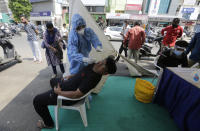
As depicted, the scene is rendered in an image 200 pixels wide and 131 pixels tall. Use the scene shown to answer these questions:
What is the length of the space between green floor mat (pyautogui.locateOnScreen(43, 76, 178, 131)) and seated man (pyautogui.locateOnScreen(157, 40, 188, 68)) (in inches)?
39.0

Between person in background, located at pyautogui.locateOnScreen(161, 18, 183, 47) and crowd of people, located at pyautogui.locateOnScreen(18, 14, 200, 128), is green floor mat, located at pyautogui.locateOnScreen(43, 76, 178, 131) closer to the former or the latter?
crowd of people, located at pyautogui.locateOnScreen(18, 14, 200, 128)

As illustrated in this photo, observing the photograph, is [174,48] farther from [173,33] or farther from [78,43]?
[78,43]

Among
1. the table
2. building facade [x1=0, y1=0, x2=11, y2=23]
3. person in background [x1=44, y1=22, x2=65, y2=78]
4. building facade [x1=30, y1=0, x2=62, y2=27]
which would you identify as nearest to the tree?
building facade [x1=30, y1=0, x2=62, y2=27]

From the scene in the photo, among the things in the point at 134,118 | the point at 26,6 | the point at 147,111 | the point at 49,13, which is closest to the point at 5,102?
the point at 134,118

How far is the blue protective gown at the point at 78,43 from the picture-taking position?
1.61 m

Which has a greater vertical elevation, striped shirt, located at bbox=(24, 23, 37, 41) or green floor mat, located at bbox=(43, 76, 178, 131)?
striped shirt, located at bbox=(24, 23, 37, 41)

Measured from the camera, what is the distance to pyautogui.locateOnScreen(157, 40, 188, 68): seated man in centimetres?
227

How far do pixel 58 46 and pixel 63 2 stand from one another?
27.8 meters

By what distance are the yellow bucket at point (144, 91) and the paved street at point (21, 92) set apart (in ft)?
5.13

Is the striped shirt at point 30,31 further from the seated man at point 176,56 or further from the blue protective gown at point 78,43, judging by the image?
the seated man at point 176,56

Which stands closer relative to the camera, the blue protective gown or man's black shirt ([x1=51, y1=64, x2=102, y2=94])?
man's black shirt ([x1=51, y1=64, x2=102, y2=94])

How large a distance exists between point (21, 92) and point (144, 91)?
2791 mm

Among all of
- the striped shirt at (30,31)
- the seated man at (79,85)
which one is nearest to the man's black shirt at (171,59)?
the seated man at (79,85)

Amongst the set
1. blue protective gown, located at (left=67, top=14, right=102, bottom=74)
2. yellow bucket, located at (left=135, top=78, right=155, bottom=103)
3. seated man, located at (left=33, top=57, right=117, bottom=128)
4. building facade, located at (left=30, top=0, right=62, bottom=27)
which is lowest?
yellow bucket, located at (left=135, top=78, right=155, bottom=103)
